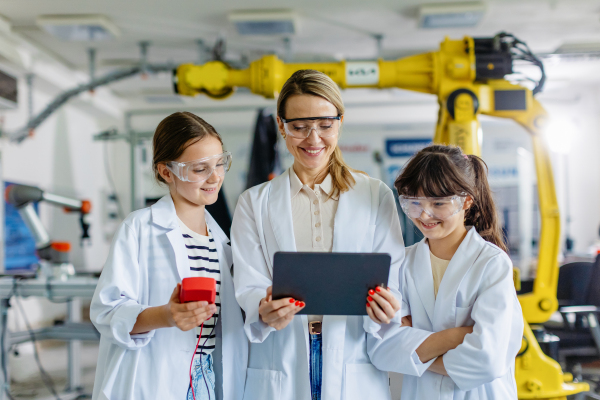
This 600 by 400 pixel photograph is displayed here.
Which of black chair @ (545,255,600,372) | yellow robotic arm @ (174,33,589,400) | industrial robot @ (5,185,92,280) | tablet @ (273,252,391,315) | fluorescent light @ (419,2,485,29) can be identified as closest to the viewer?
tablet @ (273,252,391,315)

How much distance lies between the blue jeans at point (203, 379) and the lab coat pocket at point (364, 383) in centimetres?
44

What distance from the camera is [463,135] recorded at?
242 cm

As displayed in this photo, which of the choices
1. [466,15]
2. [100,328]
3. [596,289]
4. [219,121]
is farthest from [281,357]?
[219,121]

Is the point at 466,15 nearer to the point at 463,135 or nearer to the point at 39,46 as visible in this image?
the point at 463,135

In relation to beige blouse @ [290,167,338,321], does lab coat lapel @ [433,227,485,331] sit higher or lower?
lower

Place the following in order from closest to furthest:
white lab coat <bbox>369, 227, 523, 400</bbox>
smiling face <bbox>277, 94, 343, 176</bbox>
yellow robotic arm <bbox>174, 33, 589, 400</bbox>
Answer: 1. white lab coat <bbox>369, 227, 523, 400</bbox>
2. smiling face <bbox>277, 94, 343, 176</bbox>
3. yellow robotic arm <bbox>174, 33, 589, 400</bbox>

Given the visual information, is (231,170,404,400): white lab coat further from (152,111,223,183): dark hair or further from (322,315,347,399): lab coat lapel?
(152,111,223,183): dark hair

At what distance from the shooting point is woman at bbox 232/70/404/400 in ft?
4.59

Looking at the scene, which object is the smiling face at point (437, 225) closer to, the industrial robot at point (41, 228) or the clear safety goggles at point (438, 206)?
the clear safety goggles at point (438, 206)

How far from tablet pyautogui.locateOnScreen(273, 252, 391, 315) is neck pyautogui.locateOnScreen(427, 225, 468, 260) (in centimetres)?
Result: 39

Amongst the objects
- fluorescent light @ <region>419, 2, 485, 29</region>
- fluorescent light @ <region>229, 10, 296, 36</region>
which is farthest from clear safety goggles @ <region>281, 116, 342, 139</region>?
fluorescent light @ <region>419, 2, 485, 29</region>

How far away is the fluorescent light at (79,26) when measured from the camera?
4.86 metres

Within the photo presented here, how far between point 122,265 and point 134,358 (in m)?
0.28

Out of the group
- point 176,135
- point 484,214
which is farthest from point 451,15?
point 176,135
